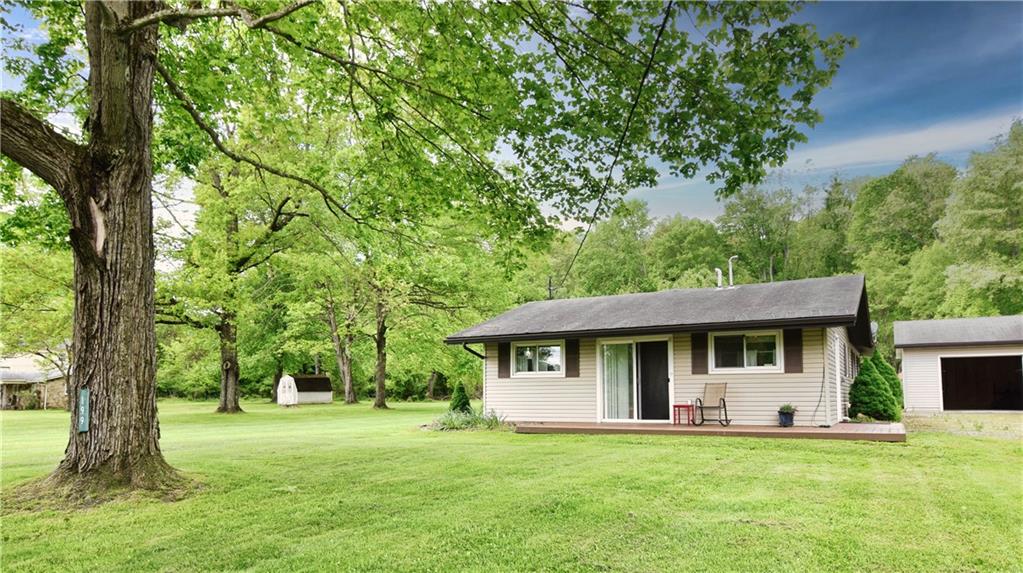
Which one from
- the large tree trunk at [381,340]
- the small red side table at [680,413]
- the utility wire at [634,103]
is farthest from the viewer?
the large tree trunk at [381,340]

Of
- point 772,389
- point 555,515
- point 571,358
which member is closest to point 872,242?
point 772,389

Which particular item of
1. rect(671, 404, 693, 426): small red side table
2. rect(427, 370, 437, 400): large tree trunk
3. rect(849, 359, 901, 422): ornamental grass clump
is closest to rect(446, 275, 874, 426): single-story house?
rect(671, 404, 693, 426): small red side table

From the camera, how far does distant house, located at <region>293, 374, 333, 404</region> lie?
31.2 m

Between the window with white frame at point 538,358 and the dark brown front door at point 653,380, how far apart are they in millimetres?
1795

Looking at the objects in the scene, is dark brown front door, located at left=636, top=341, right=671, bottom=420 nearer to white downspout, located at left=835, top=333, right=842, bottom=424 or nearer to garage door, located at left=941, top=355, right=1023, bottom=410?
white downspout, located at left=835, top=333, right=842, bottom=424

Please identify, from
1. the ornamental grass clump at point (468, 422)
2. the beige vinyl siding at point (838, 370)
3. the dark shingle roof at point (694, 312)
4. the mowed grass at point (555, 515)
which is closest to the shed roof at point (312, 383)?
the dark shingle roof at point (694, 312)

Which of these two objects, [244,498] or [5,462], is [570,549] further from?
[5,462]

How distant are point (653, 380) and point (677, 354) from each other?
0.86 m

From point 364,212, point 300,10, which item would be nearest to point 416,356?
point 364,212

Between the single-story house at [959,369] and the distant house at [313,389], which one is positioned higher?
the single-story house at [959,369]

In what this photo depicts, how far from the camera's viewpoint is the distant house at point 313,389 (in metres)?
31.2

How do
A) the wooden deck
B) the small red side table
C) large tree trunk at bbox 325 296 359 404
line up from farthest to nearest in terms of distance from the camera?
large tree trunk at bbox 325 296 359 404, the small red side table, the wooden deck

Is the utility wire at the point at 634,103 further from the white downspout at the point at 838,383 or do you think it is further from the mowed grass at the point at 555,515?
the white downspout at the point at 838,383

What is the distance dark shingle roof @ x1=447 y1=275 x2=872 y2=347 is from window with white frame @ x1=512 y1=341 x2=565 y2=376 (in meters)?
0.46
